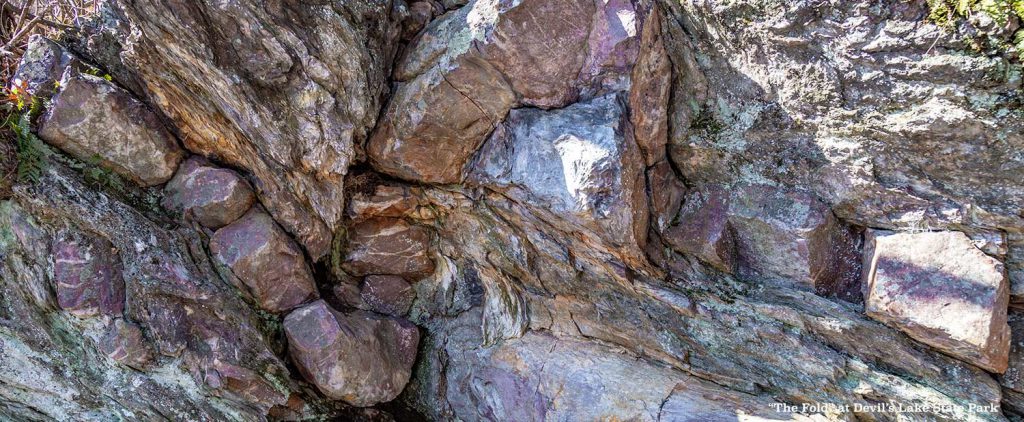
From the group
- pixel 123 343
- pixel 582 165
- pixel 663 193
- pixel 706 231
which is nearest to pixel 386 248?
pixel 123 343

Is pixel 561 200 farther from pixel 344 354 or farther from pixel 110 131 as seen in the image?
pixel 110 131

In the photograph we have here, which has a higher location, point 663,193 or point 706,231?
point 663,193

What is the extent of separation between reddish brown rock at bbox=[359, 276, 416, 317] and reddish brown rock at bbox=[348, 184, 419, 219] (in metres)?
0.73

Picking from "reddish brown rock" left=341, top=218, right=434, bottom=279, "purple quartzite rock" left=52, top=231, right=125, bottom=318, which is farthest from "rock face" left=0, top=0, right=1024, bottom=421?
"reddish brown rock" left=341, top=218, right=434, bottom=279

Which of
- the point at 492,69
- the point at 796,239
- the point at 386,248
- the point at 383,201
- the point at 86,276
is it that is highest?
the point at 492,69

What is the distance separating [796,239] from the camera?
12.8 ft

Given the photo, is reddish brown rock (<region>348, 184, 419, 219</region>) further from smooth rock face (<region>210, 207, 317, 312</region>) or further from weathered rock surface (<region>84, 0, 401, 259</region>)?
smooth rock face (<region>210, 207, 317, 312</region>)

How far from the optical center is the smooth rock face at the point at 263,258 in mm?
4363

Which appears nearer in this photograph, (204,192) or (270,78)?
(270,78)

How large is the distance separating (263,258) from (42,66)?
1.95 metres

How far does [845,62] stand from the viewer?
349 cm

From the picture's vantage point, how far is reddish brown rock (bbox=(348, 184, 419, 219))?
471 cm

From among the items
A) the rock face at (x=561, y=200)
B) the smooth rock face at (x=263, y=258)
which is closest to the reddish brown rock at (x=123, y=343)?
the rock face at (x=561, y=200)

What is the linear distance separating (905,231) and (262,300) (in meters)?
4.59
